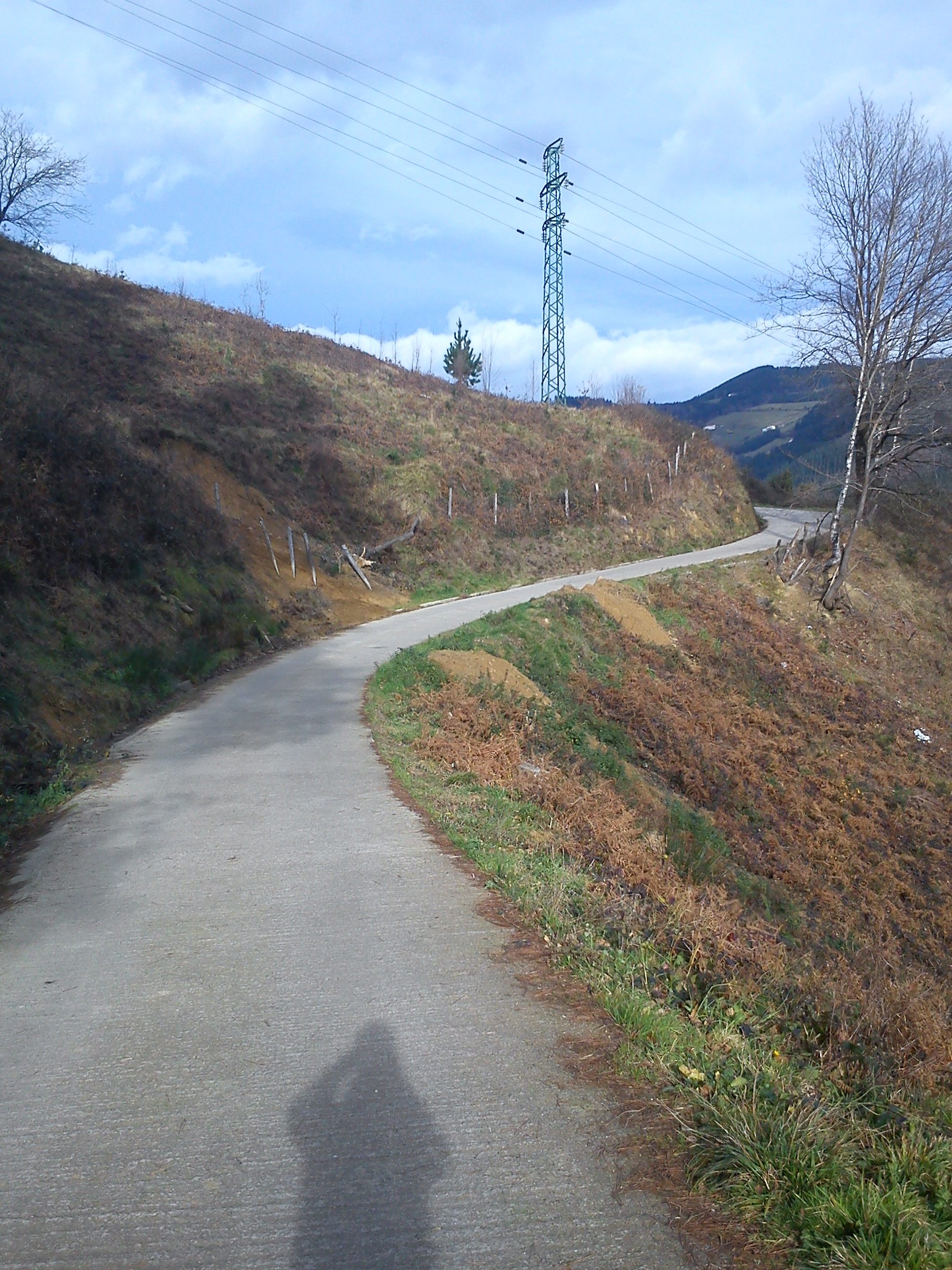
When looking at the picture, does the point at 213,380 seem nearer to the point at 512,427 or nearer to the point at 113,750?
the point at 512,427

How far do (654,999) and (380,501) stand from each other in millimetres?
27547

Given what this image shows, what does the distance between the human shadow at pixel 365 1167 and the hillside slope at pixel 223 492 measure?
5.73 meters

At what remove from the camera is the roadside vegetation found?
125 inches

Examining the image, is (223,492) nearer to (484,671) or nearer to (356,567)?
(356,567)

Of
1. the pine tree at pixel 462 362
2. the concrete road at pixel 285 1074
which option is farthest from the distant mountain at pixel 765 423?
the concrete road at pixel 285 1074

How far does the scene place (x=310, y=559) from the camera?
24.1 meters

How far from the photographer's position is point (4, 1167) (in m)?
3.19

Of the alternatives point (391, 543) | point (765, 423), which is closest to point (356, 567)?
point (391, 543)

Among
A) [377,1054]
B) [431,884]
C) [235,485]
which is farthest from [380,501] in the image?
[377,1054]

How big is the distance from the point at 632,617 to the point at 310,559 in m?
9.21

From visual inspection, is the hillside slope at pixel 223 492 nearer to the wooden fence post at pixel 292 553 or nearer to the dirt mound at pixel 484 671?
the wooden fence post at pixel 292 553

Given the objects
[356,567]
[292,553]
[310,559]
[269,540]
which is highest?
[269,540]

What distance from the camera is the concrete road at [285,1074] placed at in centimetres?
283

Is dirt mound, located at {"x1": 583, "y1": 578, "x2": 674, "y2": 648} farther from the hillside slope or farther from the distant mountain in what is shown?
the distant mountain
